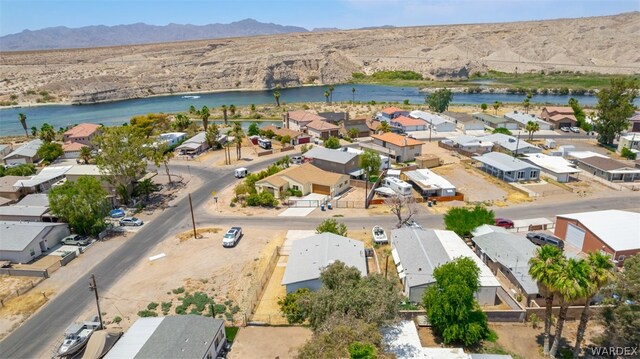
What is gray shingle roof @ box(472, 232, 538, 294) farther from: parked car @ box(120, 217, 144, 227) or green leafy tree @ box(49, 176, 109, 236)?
green leafy tree @ box(49, 176, 109, 236)

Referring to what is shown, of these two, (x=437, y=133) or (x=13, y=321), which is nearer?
(x=13, y=321)

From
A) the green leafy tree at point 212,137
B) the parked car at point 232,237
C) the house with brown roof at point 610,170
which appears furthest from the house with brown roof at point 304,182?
the house with brown roof at point 610,170

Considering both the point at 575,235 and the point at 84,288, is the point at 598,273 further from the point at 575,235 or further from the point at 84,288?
the point at 84,288

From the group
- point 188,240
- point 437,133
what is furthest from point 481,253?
point 437,133

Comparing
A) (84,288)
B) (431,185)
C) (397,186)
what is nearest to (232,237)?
(84,288)

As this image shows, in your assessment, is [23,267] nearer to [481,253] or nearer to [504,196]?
[481,253]

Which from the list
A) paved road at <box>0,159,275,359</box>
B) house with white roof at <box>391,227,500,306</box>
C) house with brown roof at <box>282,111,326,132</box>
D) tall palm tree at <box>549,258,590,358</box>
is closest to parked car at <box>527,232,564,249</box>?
house with white roof at <box>391,227,500,306</box>

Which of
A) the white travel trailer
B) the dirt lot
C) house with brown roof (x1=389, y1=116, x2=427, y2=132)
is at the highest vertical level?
house with brown roof (x1=389, y1=116, x2=427, y2=132)
